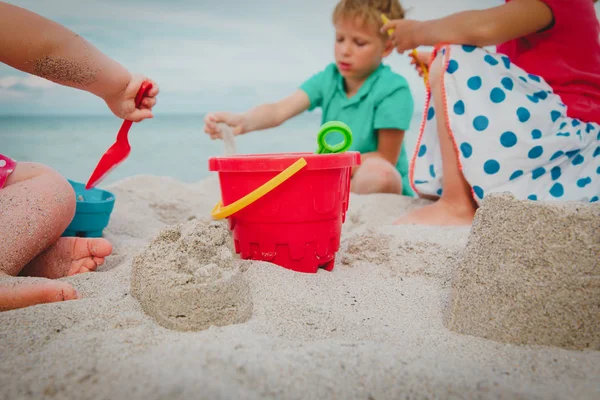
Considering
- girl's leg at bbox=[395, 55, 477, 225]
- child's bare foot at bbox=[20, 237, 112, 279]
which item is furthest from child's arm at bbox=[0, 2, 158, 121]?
A: girl's leg at bbox=[395, 55, 477, 225]

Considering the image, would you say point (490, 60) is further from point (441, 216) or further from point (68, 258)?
point (68, 258)

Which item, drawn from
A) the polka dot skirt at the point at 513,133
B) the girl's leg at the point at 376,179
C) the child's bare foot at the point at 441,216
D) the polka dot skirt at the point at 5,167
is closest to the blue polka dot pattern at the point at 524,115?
the polka dot skirt at the point at 513,133

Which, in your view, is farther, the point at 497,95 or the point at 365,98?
the point at 365,98

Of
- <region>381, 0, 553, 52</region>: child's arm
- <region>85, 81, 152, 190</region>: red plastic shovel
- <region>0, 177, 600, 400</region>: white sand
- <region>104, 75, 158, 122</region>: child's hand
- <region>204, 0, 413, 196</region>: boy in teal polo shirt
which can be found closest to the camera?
<region>0, 177, 600, 400</region>: white sand

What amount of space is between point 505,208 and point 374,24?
5.60ft

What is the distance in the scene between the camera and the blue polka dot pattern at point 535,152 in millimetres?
1509

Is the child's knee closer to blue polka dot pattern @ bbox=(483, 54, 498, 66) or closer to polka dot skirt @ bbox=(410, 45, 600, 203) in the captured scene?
polka dot skirt @ bbox=(410, 45, 600, 203)

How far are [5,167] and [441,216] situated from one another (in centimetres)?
130

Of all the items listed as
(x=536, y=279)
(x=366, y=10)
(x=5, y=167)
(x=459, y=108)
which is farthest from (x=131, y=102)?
(x=366, y=10)

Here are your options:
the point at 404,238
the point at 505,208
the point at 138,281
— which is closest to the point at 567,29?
the point at 404,238

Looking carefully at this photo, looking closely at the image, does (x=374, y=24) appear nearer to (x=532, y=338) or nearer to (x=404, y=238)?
(x=404, y=238)

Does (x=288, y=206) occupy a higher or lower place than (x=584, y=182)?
higher

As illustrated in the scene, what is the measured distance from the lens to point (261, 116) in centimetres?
235

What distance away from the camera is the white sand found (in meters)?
0.57
